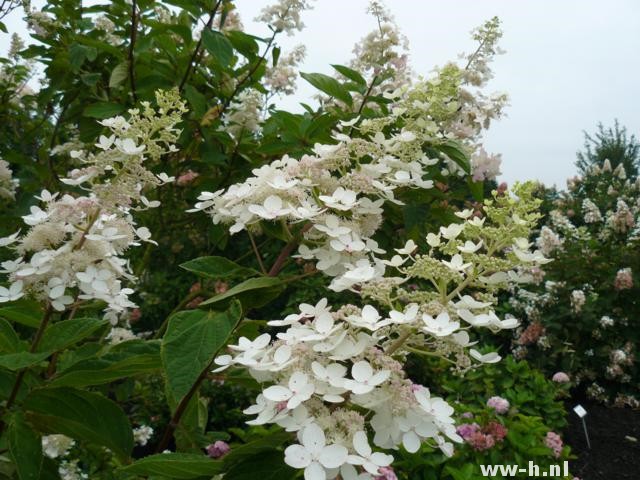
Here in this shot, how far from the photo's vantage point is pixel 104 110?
1.86 metres

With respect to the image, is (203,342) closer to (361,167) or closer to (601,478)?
(361,167)

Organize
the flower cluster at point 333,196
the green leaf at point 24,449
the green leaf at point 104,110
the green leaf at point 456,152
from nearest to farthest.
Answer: the green leaf at point 24,449 → the flower cluster at point 333,196 → the green leaf at point 456,152 → the green leaf at point 104,110

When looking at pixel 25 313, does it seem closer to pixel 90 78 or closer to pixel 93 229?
pixel 93 229

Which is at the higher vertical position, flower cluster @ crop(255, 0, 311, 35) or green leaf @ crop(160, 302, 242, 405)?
flower cluster @ crop(255, 0, 311, 35)

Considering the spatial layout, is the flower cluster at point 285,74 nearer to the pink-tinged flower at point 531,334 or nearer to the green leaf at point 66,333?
the green leaf at point 66,333

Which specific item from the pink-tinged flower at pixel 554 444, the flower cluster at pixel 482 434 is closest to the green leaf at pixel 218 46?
the flower cluster at pixel 482 434

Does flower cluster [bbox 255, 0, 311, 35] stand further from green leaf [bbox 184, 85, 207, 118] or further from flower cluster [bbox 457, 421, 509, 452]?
flower cluster [bbox 457, 421, 509, 452]

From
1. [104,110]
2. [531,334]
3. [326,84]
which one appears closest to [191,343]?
[326,84]

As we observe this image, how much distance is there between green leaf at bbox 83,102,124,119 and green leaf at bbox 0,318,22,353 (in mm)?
922

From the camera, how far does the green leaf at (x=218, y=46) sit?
5.68ft

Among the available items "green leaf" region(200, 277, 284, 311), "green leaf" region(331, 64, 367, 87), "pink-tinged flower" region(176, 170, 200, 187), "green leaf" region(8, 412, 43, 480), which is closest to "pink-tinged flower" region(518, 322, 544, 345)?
"pink-tinged flower" region(176, 170, 200, 187)

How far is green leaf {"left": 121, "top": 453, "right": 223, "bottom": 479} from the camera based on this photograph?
764 millimetres

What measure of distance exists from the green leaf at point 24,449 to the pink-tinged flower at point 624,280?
5.02 m

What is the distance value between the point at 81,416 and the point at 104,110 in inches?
46.1
